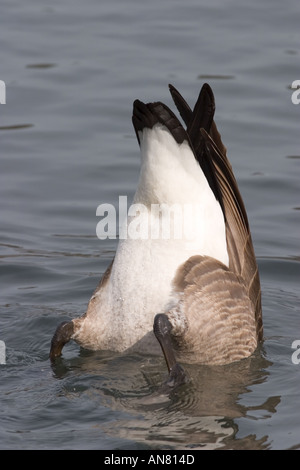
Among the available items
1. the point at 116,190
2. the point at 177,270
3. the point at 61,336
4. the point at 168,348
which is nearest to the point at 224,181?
the point at 177,270

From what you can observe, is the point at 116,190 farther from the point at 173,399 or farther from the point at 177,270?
the point at 173,399

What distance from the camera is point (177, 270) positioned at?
20.3 ft

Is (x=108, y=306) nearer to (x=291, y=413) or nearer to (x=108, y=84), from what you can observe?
(x=291, y=413)

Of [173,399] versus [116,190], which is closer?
[173,399]

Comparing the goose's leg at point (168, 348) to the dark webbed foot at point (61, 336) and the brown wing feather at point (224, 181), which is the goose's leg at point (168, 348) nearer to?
the dark webbed foot at point (61, 336)

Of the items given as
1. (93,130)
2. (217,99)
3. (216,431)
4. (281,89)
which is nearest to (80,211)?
(93,130)

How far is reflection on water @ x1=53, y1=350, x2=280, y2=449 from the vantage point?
5.41 meters

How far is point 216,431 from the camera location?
554cm

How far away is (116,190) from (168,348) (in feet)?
14.3

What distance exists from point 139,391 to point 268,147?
17.9 feet

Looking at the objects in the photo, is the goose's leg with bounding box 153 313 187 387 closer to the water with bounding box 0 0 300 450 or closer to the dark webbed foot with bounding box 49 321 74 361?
the water with bounding box 0 0 300 450

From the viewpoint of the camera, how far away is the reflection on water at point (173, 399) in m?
5.41

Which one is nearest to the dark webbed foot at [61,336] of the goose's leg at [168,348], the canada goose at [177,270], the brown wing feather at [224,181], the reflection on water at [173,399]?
the canada goose at [177,270]

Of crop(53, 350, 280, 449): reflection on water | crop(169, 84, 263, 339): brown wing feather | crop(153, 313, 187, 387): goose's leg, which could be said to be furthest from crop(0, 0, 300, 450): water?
crop(169, 84, 263, 339): brown wing feather
